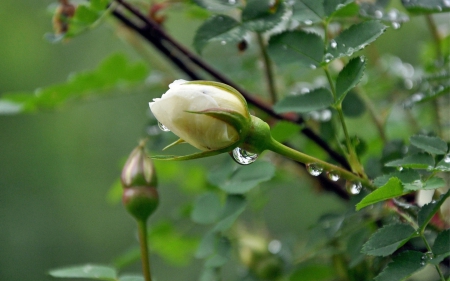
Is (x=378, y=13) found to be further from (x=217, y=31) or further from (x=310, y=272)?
(x=310, y=272)

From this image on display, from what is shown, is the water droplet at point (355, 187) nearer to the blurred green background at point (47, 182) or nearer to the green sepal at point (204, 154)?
the green sepal at point (204, 154)

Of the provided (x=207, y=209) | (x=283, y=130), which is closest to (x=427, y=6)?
(x=283, y=130)

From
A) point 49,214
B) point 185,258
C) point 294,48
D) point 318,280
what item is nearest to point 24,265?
point 49,214

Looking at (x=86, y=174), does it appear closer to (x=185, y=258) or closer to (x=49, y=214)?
(x=49, y=214)

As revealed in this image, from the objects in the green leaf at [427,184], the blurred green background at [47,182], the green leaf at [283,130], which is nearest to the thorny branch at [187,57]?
the green leaf at [283,130]

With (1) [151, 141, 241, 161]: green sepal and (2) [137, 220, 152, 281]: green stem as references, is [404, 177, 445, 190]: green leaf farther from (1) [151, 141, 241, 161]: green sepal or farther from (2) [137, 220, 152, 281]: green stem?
(2) [137, 220, 152, 281]: green stem

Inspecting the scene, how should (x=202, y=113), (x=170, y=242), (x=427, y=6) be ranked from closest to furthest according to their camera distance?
1. (x=202, y=113)
2. (x=427, y=6)
3. (x=170, y=242)

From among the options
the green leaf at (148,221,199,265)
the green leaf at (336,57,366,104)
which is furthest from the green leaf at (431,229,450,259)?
the green leaf at (148,221,199,265)
